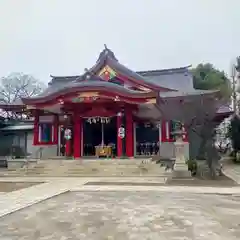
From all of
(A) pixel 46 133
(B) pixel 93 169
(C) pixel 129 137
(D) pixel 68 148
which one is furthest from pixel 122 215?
(A) pixel 46 133

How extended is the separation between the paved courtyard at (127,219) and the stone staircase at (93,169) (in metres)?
6.93

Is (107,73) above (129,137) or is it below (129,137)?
above

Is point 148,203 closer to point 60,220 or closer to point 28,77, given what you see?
point 60,220

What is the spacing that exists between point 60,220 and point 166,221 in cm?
192

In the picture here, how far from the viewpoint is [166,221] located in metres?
5.63

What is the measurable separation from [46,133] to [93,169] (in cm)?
656

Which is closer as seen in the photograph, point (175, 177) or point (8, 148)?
point (175, 177)

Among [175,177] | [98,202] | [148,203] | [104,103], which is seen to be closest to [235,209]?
[148,203]

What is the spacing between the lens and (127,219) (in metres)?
Answer: 5.81

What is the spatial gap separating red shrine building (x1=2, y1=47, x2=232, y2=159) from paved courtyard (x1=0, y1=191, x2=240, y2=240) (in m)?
10.2

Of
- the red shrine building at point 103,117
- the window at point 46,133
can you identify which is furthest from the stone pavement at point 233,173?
the window at point 46,133

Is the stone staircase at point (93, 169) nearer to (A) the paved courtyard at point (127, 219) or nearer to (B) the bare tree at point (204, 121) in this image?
(B) the bare tree at point (204, 121)

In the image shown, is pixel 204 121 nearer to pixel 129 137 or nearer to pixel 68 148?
pixel 129 137

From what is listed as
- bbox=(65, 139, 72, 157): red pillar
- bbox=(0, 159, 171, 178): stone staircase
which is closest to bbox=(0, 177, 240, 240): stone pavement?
bbox=(0, 159, 171, 178): stone staircase
